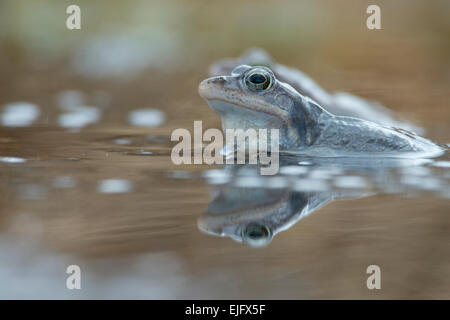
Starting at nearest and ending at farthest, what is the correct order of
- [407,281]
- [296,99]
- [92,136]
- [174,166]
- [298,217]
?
[407,281] < [298,217] < [174,166] < [296,99] < [92,136]

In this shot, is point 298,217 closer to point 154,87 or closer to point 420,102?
point 420,102

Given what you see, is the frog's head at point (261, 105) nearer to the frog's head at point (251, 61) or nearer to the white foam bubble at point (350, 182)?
the white foam bubble at point (350, 182)

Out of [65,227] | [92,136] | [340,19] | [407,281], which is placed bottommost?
[407,281]

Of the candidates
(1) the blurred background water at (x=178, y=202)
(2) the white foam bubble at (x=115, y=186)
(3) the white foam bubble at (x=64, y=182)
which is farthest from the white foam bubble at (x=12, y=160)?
(2) the white foam bubble at (x=115, y=186)

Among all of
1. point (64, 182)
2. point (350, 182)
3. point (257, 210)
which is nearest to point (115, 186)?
point (64, 182)

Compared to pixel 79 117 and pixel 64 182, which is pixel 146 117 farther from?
pixel 64 182

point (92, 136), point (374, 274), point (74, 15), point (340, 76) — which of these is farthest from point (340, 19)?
point (374, 274)

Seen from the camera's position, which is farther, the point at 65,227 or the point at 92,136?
the point at 92,136

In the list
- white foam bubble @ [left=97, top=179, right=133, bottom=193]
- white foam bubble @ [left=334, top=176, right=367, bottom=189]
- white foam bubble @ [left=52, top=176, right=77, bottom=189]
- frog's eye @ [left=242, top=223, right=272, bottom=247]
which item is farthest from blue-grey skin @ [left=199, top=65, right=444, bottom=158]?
frog's eye @ [left=242, top=223, right=272, bottom=247]
